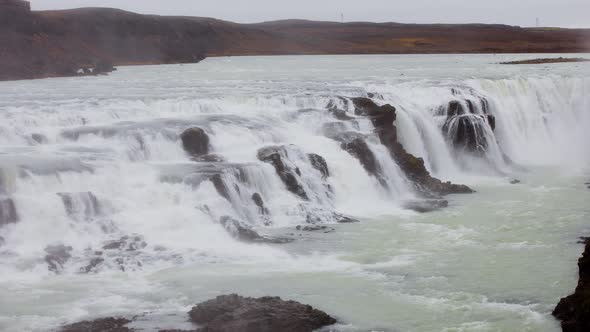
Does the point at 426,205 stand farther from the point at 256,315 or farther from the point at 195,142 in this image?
the point at 256,315

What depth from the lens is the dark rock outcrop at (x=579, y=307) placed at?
10469 millimetres

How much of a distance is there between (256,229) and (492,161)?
11387 mm

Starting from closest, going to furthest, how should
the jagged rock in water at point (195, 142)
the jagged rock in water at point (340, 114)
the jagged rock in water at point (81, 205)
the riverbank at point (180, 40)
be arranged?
the jagged rock in water at point (81, 205)
the jagged rock in water at point (195, 142)
the jagged rock in water at point (340, 114)
the riverbank at point (180, 40)

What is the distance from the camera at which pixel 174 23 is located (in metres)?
84.2

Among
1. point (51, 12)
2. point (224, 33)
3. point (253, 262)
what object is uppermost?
point (224, 33)

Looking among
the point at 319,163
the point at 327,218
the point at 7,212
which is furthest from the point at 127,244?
the point at 319,163

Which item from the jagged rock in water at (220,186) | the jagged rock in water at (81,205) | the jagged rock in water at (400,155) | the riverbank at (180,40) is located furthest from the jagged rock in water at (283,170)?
the riverbank at (180,40)

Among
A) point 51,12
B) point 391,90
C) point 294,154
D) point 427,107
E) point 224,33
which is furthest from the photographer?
point 224,33

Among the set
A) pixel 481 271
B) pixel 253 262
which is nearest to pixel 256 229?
pixel 253 262

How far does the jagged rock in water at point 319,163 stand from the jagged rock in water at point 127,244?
246 inches

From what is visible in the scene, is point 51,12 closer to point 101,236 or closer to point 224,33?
point 224,33

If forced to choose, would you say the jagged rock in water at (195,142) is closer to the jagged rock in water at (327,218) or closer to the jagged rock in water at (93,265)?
the jagged rock in water at (327,218)

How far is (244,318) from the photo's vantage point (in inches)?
451

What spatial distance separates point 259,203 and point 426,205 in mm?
3953
